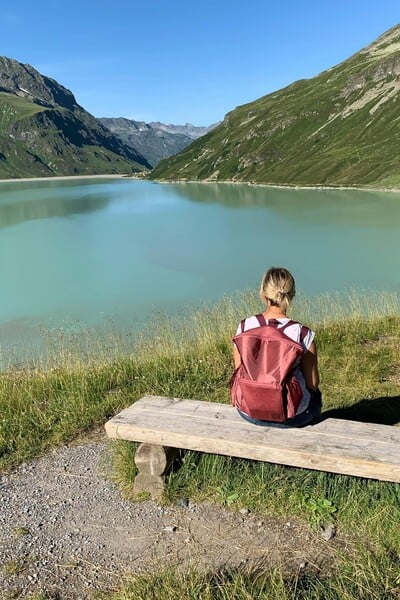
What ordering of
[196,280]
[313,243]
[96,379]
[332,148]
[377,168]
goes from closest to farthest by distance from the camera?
[96,379] → [196,280] → [313,243] → [377,168] → [332,148]

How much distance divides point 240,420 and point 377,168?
341 feet

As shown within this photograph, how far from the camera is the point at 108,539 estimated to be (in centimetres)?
412

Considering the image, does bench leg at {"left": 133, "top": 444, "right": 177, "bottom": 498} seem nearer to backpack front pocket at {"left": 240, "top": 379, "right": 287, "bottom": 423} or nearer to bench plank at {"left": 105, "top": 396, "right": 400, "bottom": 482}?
bench plank at {"left": 105, "top": 396, "right": 400, "bottom": 482}

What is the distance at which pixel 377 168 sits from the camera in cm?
9931

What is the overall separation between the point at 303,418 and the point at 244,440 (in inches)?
22.6

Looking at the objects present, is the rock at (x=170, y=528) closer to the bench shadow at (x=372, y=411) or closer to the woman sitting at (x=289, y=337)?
the woman sitting at (x=289, y=337)

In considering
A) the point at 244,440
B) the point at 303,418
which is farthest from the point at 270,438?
the point at 303,418

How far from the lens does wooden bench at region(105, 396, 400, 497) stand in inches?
157

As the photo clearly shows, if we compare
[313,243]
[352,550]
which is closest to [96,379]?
[352,550]

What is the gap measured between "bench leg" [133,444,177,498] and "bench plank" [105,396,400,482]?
146mm

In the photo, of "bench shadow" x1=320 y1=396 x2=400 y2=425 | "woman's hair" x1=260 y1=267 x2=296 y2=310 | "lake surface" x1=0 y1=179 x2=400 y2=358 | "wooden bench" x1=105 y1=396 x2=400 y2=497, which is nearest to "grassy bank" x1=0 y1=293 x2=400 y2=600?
"bench shadow" x1=320 y1=396 x2=400 y2=425

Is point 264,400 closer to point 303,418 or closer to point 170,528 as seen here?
point 303,418

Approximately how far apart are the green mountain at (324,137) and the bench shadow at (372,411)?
8661 cm

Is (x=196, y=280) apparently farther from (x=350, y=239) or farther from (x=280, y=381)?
(x=280, y=381)
